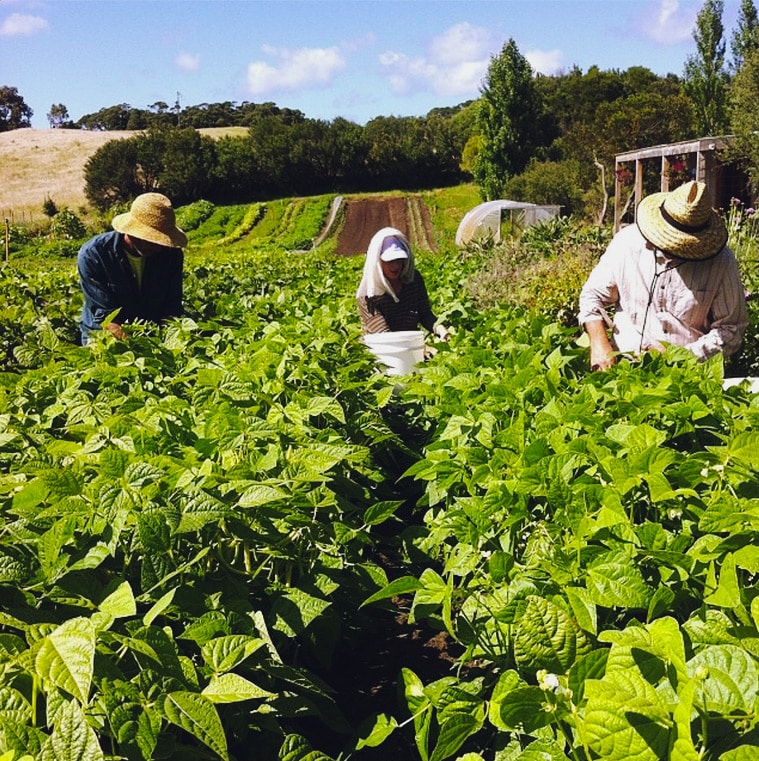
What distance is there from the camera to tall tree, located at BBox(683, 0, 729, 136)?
46375 mm

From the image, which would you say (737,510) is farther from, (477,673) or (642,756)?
(477,673)

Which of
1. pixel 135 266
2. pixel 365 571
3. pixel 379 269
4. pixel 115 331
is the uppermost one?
pixel 135 266

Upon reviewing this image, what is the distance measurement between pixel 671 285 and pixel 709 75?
51.8 meters

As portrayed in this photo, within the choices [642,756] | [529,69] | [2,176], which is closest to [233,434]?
[642,756]

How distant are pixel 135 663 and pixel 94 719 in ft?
0.65

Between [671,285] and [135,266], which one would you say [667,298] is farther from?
[135,266]

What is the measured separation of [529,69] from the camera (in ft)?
189

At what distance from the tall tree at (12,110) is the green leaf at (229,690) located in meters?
142

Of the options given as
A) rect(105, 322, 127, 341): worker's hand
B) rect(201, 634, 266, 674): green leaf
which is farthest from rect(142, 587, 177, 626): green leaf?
rect(105, 322, 127, 341): worker's hand

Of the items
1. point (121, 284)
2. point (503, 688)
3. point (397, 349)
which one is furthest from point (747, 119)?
point (503, 688)

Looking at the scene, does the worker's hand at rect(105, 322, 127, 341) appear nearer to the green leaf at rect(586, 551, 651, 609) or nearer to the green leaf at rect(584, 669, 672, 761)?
the green leaf at rect(586, 551, 651, 609)

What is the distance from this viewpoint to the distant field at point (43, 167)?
72.1 metres

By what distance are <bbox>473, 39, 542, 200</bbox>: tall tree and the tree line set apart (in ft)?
0.24

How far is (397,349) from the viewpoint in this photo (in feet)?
15.0
